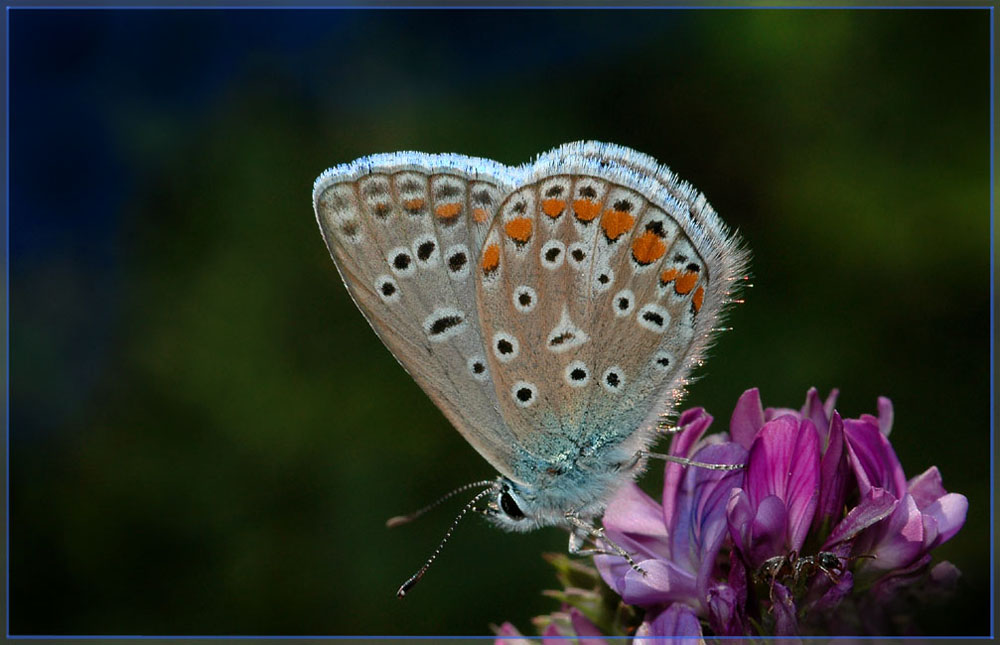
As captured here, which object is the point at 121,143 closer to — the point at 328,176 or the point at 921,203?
the point at 328,176

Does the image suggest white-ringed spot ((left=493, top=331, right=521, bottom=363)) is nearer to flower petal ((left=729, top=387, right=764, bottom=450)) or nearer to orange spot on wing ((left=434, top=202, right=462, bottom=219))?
orange spot on wing ((left=434, top=202, right=462, bottom=219))

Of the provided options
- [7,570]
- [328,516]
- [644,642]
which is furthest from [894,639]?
[7,570]

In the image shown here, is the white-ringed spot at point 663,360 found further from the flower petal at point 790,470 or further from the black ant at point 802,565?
the black ant at point 802,565

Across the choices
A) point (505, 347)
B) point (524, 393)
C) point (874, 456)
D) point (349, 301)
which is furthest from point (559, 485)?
point (349, 301)

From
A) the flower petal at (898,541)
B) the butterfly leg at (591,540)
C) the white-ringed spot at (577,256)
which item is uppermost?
the white-ringed spot at (577,256)

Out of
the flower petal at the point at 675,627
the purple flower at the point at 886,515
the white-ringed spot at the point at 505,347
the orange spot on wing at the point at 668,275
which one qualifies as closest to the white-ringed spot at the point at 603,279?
the orange spot on wing at the point at 668,275

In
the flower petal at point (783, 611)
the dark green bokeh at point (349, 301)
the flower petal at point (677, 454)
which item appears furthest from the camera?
the dark green bokeh at point (349, 301)

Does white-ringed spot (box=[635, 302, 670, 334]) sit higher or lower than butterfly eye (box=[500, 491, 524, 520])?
higher

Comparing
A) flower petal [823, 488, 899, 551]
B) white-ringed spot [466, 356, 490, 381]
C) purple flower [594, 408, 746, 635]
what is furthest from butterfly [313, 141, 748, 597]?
flower petal [823, 488, 899, 551]
